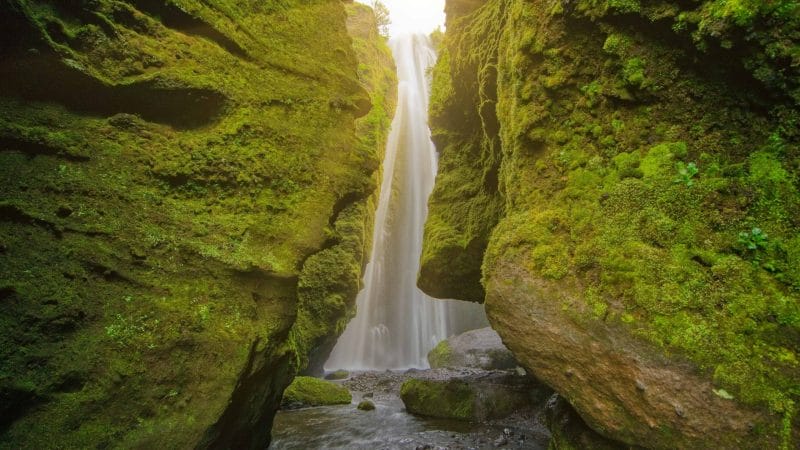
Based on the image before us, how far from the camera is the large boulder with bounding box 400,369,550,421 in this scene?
8.70 meters

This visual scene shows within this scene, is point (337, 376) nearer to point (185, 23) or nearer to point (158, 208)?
point (158, 208)

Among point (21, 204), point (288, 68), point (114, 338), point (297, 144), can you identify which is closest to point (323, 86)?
point (288, 68)

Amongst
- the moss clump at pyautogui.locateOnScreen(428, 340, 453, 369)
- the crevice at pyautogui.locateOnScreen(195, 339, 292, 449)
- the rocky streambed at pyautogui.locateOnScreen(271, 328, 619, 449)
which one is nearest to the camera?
the crevice at pyautogui.locateOnScreen(195, 339, 292, 449)

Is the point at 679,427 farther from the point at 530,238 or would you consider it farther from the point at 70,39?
the point at 70,39

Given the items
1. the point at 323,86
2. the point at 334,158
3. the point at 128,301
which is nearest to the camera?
the point at 128,301

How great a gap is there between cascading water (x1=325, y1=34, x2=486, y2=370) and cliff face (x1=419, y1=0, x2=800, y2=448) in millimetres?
21874

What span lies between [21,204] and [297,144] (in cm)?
314

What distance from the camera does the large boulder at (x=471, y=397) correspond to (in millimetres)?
8703

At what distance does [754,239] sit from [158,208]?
6454mm

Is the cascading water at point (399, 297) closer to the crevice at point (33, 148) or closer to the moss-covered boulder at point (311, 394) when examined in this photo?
the moss-covered boulder at point (311, 394)

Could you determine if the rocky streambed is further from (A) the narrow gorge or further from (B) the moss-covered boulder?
(A) the narrow gorge

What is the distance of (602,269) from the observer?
4.41 meters

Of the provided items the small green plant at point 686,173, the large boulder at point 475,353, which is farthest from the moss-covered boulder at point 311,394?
the small green plant at point 686,173

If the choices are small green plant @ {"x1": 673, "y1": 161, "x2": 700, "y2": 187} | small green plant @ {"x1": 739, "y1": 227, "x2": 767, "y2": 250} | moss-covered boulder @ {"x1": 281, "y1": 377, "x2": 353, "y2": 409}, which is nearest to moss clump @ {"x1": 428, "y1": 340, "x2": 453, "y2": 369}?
moss-covered boulder @ {"x1": 281, "y1": 377, "x2": 353, "y2": 409}
